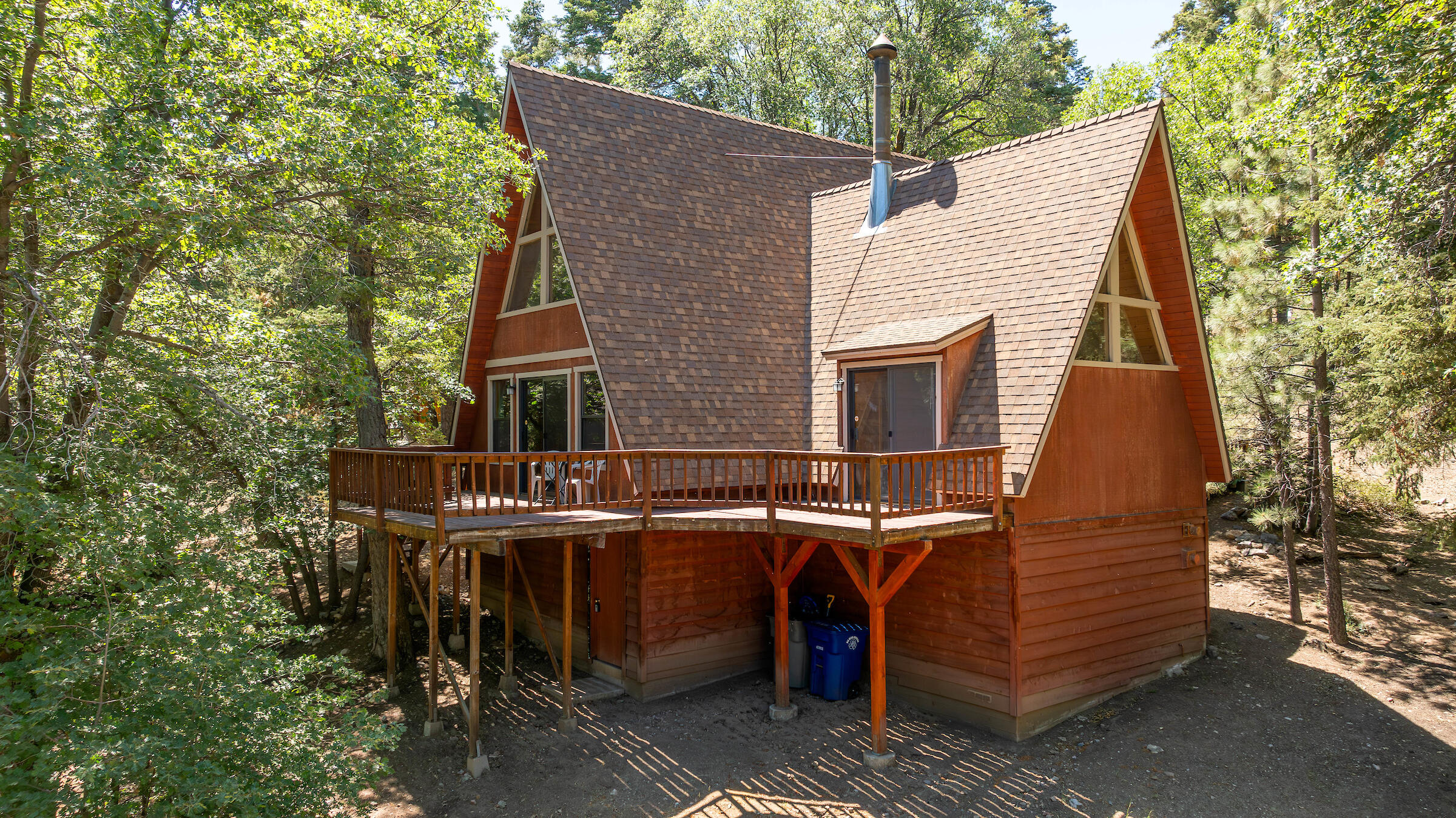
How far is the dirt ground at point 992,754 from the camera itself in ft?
25.6

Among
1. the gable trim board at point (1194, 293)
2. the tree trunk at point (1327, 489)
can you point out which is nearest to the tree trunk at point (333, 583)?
the gable trim board at point (1194, 293)

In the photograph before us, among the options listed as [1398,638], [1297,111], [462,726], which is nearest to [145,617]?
[462,726]

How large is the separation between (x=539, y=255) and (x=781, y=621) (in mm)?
6848

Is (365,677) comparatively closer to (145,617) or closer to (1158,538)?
(145,617)

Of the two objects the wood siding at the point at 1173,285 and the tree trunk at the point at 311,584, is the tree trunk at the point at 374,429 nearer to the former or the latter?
the tree trunk at the point at 311,584

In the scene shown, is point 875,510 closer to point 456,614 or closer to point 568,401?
point 568,401

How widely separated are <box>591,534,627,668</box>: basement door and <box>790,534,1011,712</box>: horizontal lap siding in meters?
3.27

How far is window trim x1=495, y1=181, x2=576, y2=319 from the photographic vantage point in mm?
12172

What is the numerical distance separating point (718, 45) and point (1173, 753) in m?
23.8

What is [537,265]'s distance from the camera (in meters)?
12.7

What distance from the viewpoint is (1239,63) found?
61.0 ft

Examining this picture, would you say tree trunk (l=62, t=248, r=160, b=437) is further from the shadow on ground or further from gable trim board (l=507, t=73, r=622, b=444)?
the shadow on ground

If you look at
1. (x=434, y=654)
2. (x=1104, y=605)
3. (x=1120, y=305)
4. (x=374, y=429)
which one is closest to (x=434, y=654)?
(x=434, y=654)

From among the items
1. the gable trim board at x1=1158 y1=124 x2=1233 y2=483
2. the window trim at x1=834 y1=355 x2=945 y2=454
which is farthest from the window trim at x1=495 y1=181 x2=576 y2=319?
the gable trim board at x1=1158 y1=124 x2=1233 y2=483
